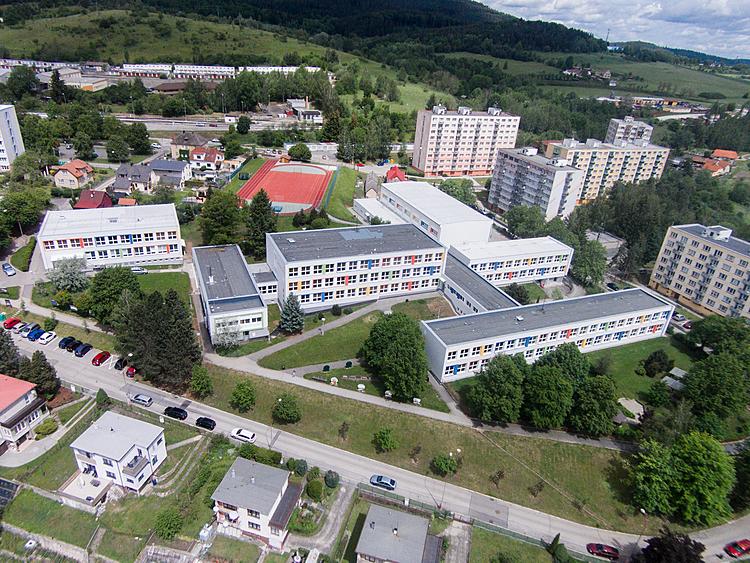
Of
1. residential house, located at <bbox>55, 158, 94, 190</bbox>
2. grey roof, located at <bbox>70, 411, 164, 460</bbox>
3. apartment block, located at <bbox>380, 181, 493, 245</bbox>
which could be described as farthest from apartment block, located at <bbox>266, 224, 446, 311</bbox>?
residential house, located at <bbox>55, 158, 94, 190</bbox>

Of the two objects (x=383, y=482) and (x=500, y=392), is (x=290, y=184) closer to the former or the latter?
(x=500, y=392)

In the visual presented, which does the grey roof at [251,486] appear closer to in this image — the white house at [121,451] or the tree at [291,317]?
the white house at [121,451]

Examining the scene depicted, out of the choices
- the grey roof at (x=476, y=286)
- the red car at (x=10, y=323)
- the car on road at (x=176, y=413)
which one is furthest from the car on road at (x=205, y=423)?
the grey roof at (x=476, y=286)

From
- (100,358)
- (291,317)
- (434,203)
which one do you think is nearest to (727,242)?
(434,203)

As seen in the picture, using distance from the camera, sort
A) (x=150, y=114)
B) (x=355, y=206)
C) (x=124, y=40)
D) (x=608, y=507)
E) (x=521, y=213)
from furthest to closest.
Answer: (x=124, y=40), (x=150, y=114), (x=355, y=206), (x=521, y=213), (x=608, y=507)

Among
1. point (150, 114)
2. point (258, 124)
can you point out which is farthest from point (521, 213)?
point (150, 114)

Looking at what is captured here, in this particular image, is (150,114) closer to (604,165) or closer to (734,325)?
(604,165)
